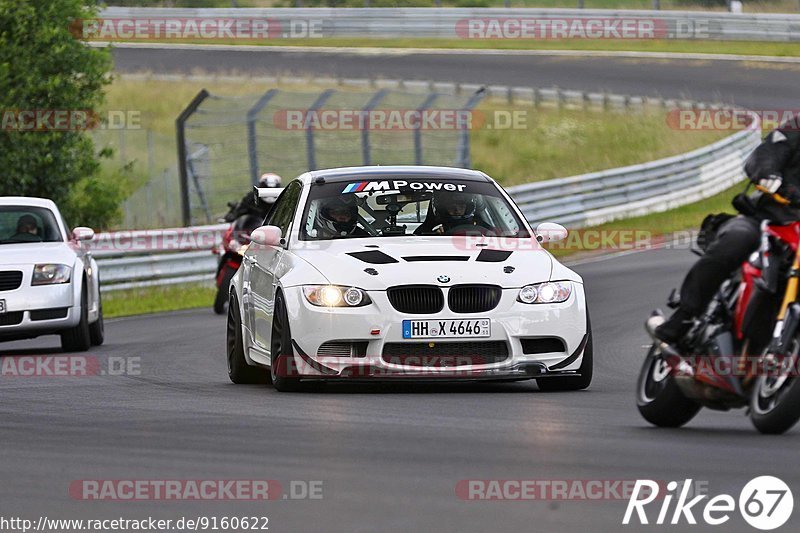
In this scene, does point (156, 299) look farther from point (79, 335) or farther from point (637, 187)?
point (637, 187)

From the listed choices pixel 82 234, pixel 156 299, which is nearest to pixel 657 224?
pixel 156 299

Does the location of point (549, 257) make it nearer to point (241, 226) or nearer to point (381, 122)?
point (241, 226)

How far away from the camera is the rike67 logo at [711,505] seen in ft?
19.7

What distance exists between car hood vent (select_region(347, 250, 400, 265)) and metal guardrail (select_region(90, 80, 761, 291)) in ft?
38.7

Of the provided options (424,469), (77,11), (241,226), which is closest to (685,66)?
(77,11)

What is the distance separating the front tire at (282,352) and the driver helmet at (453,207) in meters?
1.35

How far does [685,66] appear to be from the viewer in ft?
146

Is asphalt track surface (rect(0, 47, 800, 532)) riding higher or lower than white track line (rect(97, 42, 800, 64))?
higher

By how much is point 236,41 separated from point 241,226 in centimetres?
3292

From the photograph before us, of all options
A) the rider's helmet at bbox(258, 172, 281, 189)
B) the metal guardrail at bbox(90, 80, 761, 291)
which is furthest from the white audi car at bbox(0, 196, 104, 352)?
the metal guardrail at bbox(90, 80, 761, 291)

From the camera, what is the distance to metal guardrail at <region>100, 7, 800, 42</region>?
45656mm

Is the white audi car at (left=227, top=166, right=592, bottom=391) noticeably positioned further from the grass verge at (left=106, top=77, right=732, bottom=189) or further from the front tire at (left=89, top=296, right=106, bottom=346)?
the grass verge at (left=106, top=77, right=732, bottom=189)

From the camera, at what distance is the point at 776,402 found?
7.55 meters

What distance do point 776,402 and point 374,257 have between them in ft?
12.0
